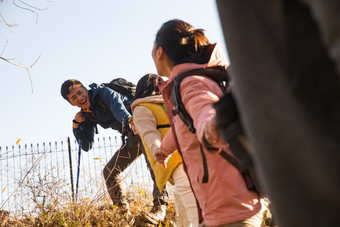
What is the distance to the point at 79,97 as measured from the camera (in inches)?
223

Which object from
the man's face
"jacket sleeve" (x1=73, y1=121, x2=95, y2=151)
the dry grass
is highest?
the man's face

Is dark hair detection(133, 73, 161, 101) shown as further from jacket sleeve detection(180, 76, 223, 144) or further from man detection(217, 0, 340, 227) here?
man detection(217, 0, 340, 227)

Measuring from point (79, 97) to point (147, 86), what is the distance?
5.76 feet

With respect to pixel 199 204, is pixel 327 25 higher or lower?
higher

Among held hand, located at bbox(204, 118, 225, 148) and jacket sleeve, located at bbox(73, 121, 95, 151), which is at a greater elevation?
jacket sleeve, located at bbox(73, 121, 95, 151)

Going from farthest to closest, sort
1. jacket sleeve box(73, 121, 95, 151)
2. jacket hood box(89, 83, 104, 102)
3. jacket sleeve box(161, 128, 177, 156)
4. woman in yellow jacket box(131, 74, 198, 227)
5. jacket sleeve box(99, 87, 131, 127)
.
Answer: jacket sleeve box(73, 121, 95, 151), jacket hood box(89, 83, 104, 102), jacket sleeve box(99, 87, 131, 127), woman in yellow jacket box(131, 74, 198, 227), jacket sleeve box(161, 128, 177, 156)

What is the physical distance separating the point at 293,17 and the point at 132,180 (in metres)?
5.26

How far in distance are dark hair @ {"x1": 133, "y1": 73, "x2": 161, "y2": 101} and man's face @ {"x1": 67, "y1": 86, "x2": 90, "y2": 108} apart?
1.56 meters

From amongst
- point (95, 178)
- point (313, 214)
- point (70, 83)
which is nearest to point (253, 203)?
point (313, 214)

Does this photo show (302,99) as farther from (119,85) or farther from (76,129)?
(76,129)

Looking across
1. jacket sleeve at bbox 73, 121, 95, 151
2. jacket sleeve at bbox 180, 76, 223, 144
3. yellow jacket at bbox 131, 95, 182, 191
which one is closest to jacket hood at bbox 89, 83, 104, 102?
jacket sleeve at bbox 73, 121, 95, 151

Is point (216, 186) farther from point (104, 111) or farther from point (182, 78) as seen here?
point (104, 111)

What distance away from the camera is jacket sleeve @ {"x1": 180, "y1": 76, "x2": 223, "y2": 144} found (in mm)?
1528

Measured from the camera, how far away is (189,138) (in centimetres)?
215
